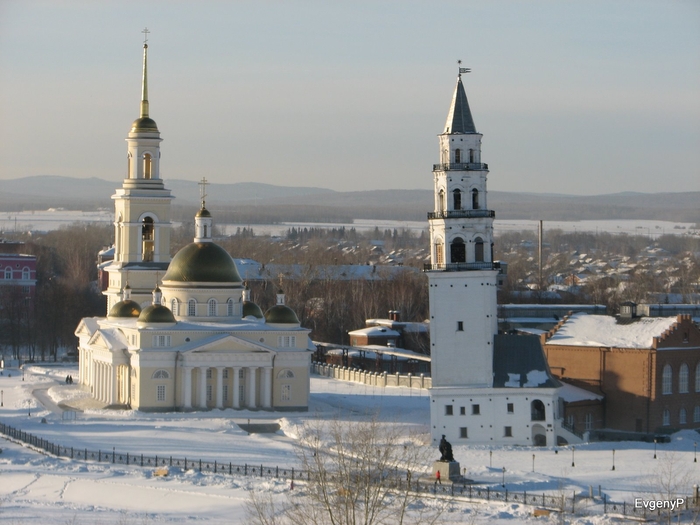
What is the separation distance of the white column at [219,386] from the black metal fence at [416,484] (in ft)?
38.8

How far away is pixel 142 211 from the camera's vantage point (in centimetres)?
7862

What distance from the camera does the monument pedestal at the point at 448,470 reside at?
1973 inches

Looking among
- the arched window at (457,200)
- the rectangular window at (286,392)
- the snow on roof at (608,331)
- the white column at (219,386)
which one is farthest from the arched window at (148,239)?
the arched window at (457,200)

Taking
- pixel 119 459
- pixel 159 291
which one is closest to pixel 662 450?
pixel 119 459

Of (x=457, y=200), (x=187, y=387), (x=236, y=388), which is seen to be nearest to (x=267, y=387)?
(x=236, y=388)

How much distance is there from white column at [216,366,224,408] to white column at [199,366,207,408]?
51 cm

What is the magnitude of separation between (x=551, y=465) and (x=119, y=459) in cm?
1395

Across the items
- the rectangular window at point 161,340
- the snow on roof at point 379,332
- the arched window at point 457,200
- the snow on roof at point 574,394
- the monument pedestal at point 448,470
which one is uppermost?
the arched window at point 457,200

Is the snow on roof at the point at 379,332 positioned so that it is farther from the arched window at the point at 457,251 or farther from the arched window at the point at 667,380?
the arched window at the point at 457,251

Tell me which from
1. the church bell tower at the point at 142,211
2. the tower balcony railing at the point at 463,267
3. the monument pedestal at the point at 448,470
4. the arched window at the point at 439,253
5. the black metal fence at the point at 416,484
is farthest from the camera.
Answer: the church bell tower at the point at 142,211

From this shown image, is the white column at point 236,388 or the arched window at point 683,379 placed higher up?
the arched window at point 683,379

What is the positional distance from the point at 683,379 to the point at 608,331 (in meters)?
3.47

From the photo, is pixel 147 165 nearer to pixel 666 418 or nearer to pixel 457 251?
pixel 457 251

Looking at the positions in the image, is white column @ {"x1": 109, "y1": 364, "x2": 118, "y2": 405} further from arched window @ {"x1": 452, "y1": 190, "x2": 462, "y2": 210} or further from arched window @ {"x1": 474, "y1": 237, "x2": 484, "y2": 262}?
arched window @ {"x1": 474, "y1": 237, "x2": 484, "y2": 262}
